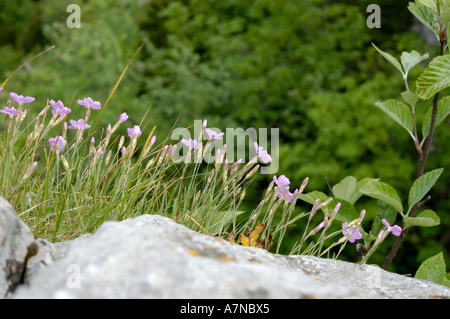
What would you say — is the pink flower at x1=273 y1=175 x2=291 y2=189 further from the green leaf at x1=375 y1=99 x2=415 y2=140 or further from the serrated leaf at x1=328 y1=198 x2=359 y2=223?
the green leaf at x1=375 y1=99 x2=415 y2=140

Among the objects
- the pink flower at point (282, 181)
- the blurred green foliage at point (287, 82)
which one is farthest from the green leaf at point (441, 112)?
the blurred green foliage at point (287, 82)

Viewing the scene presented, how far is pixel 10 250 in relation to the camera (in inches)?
57.6

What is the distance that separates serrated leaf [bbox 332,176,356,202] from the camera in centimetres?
254

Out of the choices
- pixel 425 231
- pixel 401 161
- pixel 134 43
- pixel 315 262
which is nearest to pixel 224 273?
pixel 315 262

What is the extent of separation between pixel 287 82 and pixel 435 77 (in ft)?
31.8

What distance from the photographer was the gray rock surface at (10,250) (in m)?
1.43

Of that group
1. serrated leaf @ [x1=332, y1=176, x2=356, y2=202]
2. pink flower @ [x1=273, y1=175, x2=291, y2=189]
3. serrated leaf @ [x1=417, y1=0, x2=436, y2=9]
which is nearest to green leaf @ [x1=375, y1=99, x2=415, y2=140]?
serrated leaf @ [x1=332, y1=176, x2=356, y2=202]

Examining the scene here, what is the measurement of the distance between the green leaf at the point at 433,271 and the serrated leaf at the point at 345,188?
→ 1.65ft

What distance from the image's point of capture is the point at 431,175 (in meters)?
2.33

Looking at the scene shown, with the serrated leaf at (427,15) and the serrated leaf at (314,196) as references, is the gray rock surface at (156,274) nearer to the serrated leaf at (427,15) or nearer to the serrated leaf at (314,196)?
the serrated leaf at (314,196)

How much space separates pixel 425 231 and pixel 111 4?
15.1 meters

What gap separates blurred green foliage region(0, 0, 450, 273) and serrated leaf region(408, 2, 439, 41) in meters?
4.96

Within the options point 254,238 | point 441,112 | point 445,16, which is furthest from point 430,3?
point 254,238
